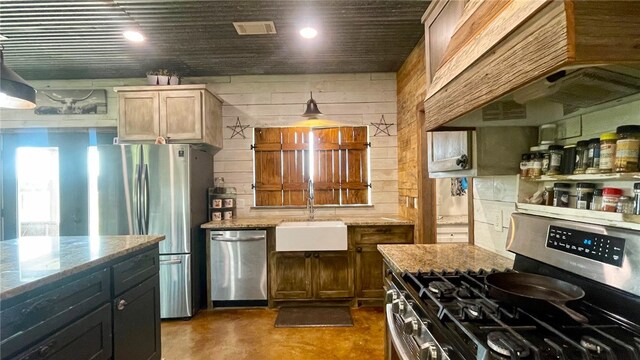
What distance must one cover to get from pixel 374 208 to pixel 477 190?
194cm

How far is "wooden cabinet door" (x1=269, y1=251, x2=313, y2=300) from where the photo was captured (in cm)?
334

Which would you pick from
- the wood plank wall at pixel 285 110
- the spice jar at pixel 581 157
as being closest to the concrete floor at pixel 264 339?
the wood plank wall at pixel 285 110

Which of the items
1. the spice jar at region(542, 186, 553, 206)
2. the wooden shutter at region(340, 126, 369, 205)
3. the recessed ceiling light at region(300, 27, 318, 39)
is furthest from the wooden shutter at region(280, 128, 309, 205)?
the spice jar at region(542, 186, 553, 206)

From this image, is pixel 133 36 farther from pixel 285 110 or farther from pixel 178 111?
pixel 285 110

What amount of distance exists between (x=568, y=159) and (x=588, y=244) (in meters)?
0.39

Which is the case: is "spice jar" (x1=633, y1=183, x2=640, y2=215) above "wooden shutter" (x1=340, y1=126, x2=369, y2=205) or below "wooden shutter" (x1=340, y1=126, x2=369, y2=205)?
below

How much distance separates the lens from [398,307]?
1.41 meters

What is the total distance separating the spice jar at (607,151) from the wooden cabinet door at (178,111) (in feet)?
11.0

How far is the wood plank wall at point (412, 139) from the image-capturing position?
307 centimetres

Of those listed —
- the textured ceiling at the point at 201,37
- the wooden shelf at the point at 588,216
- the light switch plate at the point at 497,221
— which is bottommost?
the light switch plate at the point at 497,221

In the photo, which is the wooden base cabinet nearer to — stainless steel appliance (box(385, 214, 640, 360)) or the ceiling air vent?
stainless steel appliance (box(385, 214, 640, 360))

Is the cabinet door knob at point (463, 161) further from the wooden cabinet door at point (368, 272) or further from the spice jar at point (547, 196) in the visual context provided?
the wooden cabinet door at point (368, 272)

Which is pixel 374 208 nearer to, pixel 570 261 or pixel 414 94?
pixel 414 94

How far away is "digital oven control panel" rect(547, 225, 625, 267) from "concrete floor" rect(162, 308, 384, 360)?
1709 mm
